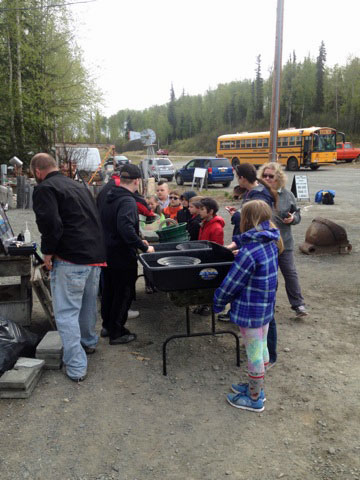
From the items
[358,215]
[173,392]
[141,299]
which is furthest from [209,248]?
[358,215]

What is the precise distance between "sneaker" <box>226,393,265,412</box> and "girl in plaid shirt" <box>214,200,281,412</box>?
0.03 m

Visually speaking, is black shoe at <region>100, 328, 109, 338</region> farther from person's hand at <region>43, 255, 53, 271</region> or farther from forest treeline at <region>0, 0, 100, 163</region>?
forest treeline at <region>0, 0, 100, 163</region>

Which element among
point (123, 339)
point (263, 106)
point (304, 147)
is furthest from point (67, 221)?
point (263, 106)

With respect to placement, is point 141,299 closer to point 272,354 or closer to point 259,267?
point 272,354

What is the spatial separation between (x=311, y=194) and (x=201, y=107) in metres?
106

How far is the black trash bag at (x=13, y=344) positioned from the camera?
358 cm

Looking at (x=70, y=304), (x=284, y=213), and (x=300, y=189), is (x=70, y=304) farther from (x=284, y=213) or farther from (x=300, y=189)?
(x=300, y=189)

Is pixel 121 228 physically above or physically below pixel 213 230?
above

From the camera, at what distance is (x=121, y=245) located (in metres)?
4.18

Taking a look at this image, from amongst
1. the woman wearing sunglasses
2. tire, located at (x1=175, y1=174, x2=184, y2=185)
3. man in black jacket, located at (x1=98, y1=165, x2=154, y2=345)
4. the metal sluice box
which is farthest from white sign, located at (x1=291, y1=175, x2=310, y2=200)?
the metal sluice box

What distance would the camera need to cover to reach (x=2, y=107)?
2248cm

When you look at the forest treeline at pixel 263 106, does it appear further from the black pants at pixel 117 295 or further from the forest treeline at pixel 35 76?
the black pants at pixel 117 295

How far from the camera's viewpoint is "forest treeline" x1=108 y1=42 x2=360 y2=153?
68625 mm

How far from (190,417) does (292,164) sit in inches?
1106
